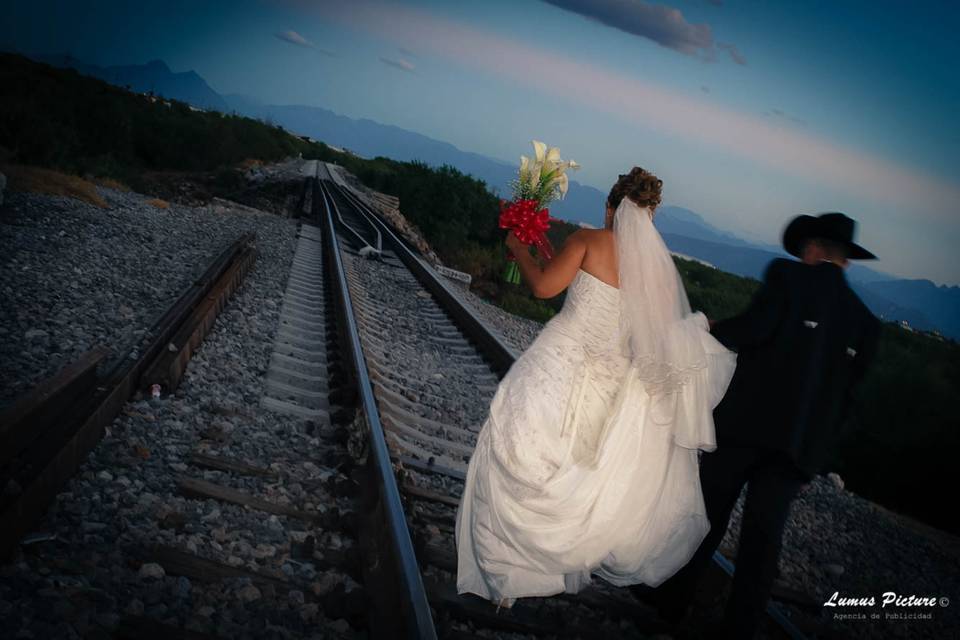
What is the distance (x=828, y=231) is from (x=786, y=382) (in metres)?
0.66

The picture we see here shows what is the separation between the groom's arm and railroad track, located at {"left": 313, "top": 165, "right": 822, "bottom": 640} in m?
1.39

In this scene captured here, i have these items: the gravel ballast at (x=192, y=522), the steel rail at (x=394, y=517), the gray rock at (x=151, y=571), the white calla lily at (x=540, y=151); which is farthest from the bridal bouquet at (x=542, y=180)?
the gray rock at (x=151, y=571)

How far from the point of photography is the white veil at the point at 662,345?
123 inches

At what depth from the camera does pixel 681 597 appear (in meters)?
3.31

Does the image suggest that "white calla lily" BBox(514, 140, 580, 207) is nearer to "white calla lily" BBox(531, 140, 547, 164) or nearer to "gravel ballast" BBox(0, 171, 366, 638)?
"white calla lily" BBox(531, 140, 547, 164)

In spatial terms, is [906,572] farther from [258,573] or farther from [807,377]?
[258,573]

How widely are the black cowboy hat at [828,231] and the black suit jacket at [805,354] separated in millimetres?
116

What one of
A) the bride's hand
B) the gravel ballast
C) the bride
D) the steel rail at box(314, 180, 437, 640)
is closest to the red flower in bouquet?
the bride's hand

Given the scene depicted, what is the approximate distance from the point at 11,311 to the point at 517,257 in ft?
13.3

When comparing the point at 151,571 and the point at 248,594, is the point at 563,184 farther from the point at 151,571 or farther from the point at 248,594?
the point at 151,571

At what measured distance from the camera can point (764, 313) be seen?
9.81ft

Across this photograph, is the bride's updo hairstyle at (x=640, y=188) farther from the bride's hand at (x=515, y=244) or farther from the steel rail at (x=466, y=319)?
the steel rail at (x=466, y=319)

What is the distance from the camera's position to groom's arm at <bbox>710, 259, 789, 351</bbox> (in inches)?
117

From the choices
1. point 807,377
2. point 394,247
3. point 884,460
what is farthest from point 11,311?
point 394,247
